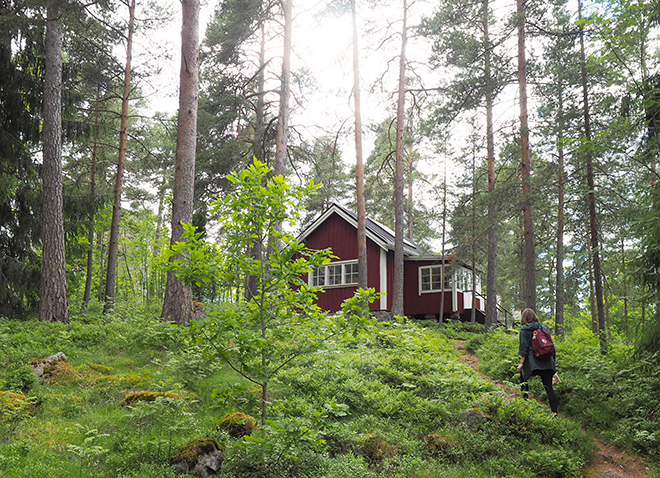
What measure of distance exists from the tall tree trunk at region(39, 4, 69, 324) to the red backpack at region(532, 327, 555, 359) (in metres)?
9.62

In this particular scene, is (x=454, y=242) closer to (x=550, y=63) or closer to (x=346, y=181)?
(x=550, y=63)

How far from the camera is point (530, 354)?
7.38 meters

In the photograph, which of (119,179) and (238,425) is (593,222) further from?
(119,179)

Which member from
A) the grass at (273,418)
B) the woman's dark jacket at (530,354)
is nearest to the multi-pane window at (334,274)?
the grass at (273,418)

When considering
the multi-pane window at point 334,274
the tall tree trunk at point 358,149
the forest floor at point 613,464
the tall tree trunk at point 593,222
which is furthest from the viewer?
the multi-pane window at point 334,274

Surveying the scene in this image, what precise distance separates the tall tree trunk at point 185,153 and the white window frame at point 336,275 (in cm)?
1196

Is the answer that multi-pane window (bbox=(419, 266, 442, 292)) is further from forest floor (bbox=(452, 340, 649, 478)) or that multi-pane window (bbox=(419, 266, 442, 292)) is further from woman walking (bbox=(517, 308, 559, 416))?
forest floor (bbox=(452, 340, 649, 478))

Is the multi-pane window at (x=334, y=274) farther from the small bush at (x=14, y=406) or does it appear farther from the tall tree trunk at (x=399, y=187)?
the small bush at (x=14, y=406)

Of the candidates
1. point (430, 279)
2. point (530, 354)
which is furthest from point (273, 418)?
point (430, 279)

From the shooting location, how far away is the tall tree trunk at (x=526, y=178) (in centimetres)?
1234

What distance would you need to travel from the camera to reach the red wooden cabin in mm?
20500

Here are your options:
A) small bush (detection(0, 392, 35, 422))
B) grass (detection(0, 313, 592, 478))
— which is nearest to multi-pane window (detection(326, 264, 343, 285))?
grass (detection(0, 313, 592, 478))

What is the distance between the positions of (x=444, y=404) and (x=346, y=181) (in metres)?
24.5

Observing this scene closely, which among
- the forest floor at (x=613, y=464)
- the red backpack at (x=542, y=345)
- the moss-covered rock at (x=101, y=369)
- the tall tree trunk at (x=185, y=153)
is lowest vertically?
the forest floor at (x=613, y=464)
